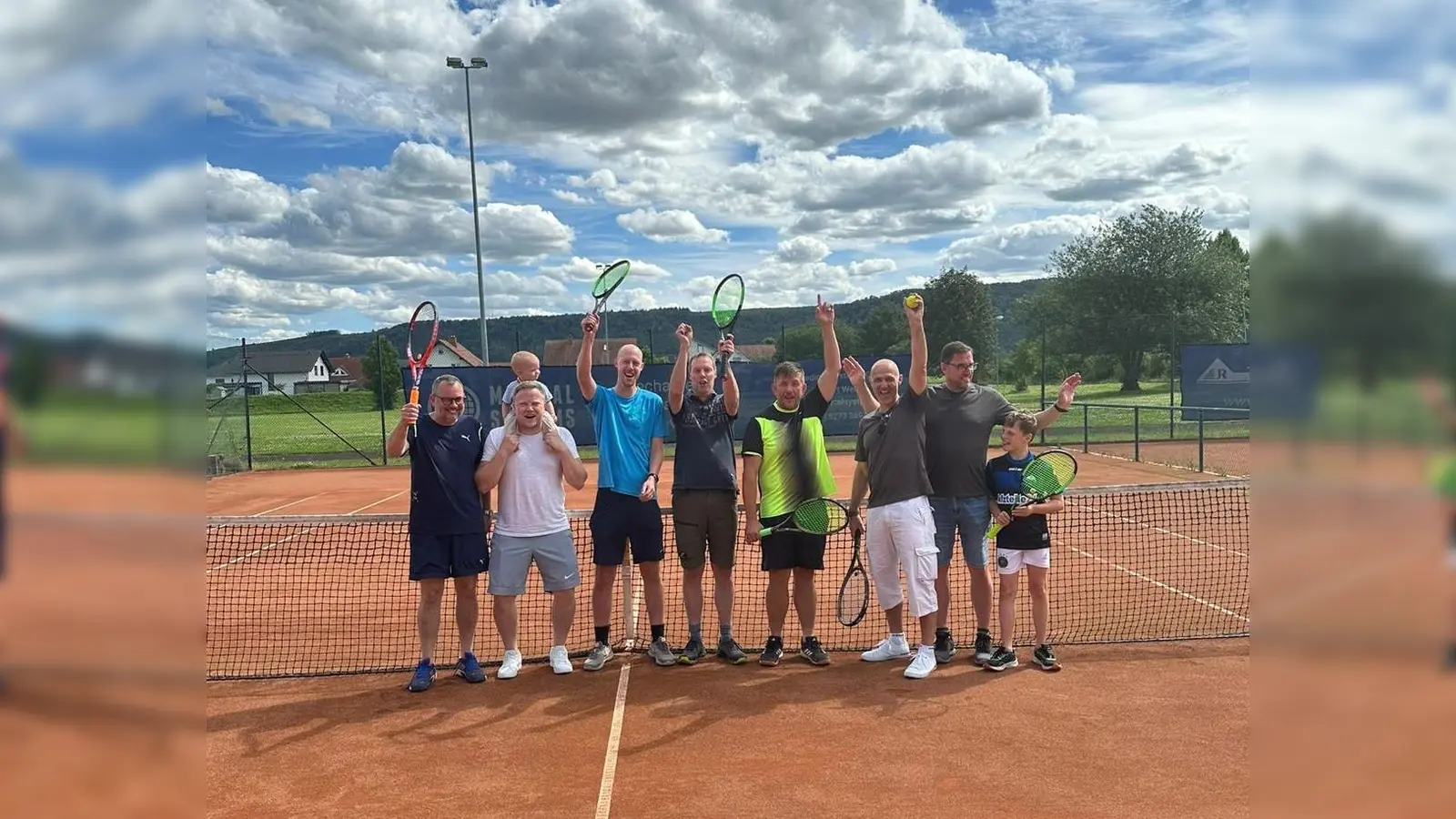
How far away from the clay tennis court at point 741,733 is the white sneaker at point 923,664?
0.06 metres

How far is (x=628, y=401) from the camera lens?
5.75 metres

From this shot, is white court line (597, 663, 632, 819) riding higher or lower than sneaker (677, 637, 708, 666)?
lower

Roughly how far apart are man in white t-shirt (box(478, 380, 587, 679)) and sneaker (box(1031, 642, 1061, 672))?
2839mm

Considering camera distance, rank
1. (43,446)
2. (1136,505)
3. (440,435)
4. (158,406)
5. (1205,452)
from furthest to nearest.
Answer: (1205,452) → (1136,505) → (440,435) → (158,406) → (43,446)

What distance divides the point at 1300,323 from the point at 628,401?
16.9 feet

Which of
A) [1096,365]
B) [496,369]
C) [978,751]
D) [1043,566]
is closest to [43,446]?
[978,751]

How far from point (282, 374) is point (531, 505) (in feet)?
176

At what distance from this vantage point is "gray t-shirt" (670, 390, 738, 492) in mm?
5680

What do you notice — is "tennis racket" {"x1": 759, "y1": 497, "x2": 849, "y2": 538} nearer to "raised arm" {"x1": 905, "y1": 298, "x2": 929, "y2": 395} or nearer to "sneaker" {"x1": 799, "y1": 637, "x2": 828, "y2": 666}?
"sneaker" {"x1": 799, "y1": 637, "x2": 828, "y2": 666}

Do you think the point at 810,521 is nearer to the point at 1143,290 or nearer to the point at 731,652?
the point at 731,652

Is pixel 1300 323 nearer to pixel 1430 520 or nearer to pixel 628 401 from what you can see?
pixel 1430 520

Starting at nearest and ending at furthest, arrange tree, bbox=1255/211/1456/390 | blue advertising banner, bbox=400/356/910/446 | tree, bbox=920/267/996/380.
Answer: tree, bbox=1255/211/1456/390
blue advertising banner, bbox=400/356/910/446
tree, bbox=920/267/996/380

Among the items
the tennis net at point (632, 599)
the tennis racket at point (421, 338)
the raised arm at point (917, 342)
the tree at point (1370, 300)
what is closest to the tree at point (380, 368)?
the tennis net at point (632, 599)

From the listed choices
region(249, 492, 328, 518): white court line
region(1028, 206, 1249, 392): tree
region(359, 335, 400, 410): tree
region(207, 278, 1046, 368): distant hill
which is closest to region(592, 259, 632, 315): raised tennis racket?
region(207, 278, 1046, 368): distant hill
